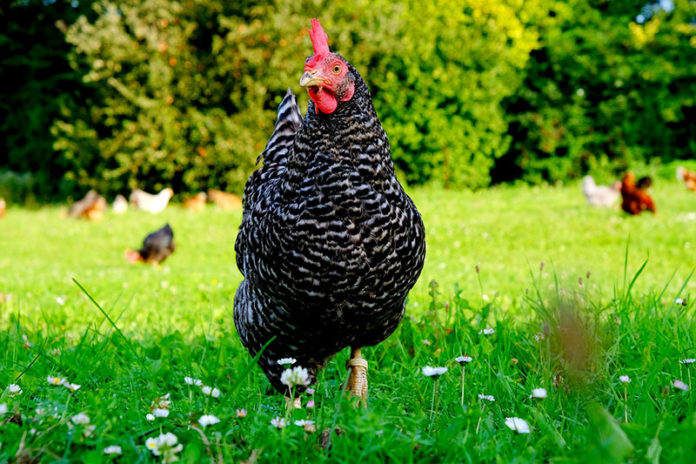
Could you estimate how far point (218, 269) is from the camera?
25.1 ft

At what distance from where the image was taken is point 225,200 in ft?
42.0

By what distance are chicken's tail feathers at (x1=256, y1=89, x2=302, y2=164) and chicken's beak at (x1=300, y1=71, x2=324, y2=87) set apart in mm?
974

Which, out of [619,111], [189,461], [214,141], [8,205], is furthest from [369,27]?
[189,461]

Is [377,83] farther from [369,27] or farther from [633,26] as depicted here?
[633,26]

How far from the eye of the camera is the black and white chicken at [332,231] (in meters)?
2.33

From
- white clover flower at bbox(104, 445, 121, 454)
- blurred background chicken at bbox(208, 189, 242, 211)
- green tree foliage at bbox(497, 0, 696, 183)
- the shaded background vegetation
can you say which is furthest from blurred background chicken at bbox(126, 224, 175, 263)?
green tree foliage at bbox(497, 0, 696, 183)

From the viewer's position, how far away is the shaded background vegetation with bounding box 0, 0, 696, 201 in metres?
13.2

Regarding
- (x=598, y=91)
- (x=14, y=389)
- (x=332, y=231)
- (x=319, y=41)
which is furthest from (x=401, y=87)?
(x=14, y=389)

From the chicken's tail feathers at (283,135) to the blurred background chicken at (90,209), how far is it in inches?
389

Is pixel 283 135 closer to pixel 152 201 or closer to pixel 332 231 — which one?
pixel 332 231

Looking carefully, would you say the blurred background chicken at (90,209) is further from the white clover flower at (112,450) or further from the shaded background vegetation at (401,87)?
the white clover flower at (112,450)

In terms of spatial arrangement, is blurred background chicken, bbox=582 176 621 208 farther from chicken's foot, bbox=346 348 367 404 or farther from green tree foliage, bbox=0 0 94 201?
green tree foliage, bbox=0 0 94 201

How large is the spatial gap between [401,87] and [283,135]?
1100 centimetres

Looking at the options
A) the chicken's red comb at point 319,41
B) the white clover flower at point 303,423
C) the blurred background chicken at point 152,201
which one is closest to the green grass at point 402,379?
the white clover flower at point 303,423
